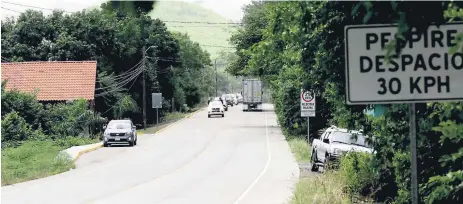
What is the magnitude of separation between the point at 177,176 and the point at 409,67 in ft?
67.3

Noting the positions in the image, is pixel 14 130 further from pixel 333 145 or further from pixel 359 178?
pixel 359 178

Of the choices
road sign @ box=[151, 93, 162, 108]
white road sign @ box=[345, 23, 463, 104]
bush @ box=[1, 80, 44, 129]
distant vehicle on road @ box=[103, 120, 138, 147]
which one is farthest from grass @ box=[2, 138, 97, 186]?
road sign @ box=[151, 93, 162, 108]

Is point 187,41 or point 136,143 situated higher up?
point 187,41

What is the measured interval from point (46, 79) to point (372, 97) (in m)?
49.8

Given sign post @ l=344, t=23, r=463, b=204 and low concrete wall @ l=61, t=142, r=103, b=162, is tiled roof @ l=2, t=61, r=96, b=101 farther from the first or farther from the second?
sign post @ l=344, t=23, r=463, b=204

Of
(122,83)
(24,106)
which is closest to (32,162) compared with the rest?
(24,106)

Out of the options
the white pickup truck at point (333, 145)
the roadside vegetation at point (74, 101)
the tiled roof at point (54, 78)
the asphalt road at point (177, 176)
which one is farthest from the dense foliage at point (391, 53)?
the tiled roof at point (54, 78)

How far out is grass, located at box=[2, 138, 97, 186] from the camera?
25906 mm

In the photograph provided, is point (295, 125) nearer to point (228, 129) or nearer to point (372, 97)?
point (228, 129)

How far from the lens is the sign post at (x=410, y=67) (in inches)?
188

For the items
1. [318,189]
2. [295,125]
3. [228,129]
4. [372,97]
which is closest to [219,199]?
[318,189]

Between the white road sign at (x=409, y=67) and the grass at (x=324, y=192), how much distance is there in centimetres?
807

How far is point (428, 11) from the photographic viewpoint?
4633mm

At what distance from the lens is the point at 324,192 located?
13.5 meters
